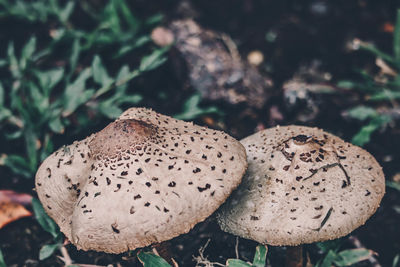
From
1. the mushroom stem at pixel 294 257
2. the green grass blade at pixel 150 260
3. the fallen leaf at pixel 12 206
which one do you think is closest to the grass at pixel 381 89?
the mushroom stem at pixel 294 257

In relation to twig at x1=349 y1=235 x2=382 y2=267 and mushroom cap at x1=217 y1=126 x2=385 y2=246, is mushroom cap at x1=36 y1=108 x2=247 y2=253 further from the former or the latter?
twig at x1=349 y1=235 x2=382 y2=267

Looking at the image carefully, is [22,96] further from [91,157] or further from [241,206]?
[241,206]

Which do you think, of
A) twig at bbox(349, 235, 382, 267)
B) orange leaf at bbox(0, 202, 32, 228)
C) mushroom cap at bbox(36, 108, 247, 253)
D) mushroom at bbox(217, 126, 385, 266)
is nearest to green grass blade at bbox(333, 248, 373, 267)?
twig at bbox(349, 235, 382, 267)

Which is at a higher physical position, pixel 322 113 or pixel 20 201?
pixel 322 113

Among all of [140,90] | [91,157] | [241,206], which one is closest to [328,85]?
[140,90]

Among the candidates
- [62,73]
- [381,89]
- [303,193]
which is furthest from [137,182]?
[381,89]

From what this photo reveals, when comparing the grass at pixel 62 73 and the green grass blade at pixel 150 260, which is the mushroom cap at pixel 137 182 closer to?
the green grass blade at pixel 150 260

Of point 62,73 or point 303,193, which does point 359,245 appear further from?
point 62,73
